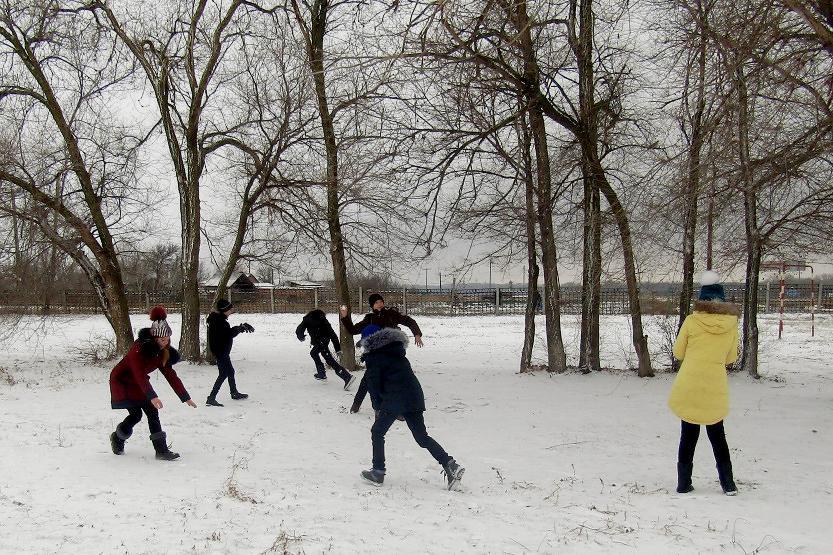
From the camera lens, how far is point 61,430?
7234 mm

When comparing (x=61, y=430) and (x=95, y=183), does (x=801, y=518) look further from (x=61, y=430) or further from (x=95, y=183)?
(x=95, y=183)

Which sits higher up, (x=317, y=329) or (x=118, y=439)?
(x=317, y=329)

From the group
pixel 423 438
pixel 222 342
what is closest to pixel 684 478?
pixel 423 438

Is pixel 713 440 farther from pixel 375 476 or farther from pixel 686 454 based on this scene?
pixel 375 476

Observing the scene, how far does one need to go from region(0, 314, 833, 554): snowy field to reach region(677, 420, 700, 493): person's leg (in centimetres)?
15

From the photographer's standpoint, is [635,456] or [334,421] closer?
[635,456]

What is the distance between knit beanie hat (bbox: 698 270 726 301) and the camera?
5352mm

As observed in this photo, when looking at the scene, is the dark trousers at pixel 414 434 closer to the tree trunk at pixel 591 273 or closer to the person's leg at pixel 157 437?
the person's leg at pixel 157 437

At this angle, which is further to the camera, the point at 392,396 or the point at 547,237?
the point at 547,237

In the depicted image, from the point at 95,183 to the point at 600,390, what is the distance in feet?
39.9

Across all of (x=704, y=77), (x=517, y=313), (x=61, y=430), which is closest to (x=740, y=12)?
(x=704, y=77)

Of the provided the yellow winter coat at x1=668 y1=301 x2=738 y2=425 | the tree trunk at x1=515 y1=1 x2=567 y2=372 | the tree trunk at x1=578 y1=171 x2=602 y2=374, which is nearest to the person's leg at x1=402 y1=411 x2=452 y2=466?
the yellow winter coat at x1=668 y1=301 x2=738 y2=425

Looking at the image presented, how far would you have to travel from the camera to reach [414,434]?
5.66m

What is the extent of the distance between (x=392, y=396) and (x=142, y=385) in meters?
2.53
